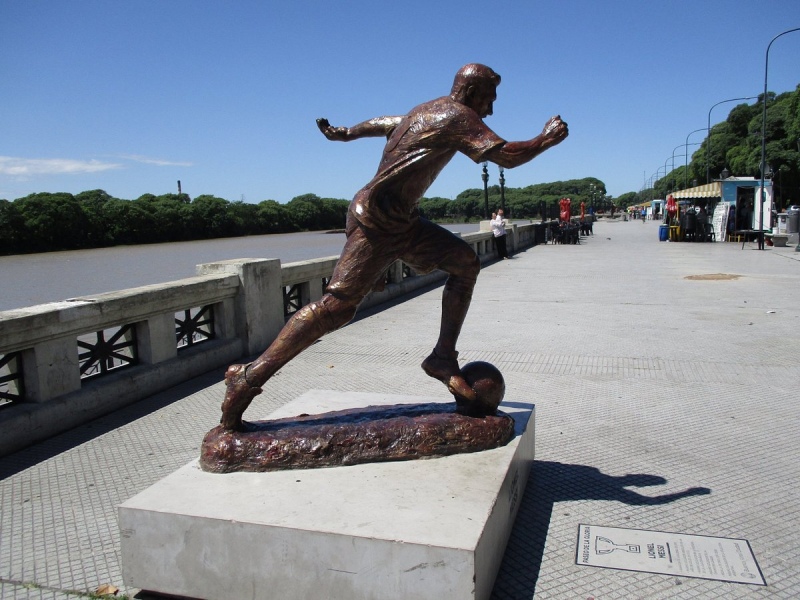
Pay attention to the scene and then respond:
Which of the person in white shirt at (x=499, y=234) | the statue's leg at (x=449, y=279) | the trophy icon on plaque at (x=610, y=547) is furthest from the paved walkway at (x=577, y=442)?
the person in white shirt at (x=499, y=234)

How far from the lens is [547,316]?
34.2ft

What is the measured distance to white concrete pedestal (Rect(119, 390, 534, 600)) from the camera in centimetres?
271

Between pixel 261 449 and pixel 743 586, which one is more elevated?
pixel 261 449

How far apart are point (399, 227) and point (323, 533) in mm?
1666

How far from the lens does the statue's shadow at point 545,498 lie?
3.15m

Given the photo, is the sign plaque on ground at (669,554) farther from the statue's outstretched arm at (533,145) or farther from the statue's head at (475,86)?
the statue's head at (475,86)

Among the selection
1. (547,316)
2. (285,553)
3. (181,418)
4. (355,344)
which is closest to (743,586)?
(285,553)

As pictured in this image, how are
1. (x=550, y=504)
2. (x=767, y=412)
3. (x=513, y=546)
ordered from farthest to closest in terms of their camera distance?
1. (x=767, y=412)
2. (x=550, y=504)
3. (x=513, y=546)

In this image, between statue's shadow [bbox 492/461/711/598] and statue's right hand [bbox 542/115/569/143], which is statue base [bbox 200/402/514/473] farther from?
statue's right hand [bbox 542/115/569/143]

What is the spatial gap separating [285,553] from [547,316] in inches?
320

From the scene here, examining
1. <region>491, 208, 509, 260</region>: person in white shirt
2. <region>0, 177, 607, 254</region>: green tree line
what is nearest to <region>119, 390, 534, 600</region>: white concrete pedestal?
<region>491, 208, 509, 260</region>: person in white shirt

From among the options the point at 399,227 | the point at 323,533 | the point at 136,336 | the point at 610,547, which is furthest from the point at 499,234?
the point at 323,533

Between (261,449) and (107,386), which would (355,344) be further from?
(261,449)

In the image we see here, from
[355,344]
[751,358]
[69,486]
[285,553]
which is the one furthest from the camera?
[355,344]
